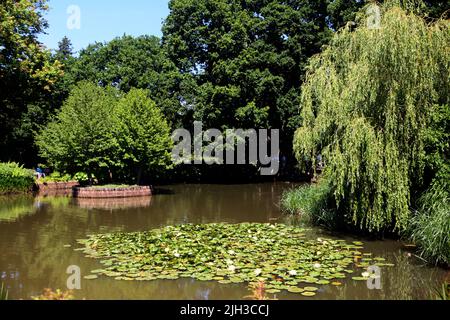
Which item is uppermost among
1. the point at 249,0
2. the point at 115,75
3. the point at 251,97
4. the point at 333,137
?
the point at 249,0

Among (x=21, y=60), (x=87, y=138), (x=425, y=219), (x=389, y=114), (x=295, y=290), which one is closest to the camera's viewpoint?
(x=295, y=290)

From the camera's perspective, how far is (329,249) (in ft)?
34.8

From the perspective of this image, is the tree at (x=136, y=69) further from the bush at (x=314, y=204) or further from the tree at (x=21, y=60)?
the bush at (x=314, y=204)

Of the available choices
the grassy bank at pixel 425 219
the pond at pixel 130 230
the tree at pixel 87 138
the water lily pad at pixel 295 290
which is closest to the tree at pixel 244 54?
the tree at pixel 87 138

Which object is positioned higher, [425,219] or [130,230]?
[425,219]

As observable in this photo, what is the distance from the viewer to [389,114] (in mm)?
10906

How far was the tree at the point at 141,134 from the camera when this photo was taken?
23.4m

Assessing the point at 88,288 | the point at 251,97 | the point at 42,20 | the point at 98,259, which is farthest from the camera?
the point at 251,97

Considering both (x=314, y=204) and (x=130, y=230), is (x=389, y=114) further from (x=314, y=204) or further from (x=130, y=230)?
(x=130, y=230)

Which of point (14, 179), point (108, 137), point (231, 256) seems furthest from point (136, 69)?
point (231, 256)

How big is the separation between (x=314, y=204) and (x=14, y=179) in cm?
1644

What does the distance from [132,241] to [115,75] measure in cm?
2763
